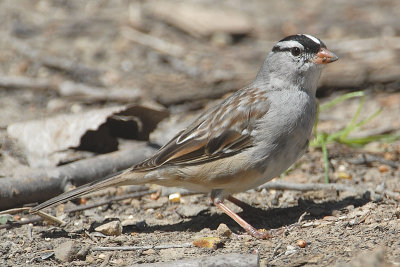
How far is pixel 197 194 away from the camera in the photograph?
17.5 ft

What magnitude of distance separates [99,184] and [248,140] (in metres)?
1.14

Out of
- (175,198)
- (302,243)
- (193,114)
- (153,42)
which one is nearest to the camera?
(302,243)

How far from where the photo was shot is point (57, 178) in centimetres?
506

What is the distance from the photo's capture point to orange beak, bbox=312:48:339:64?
183 inches

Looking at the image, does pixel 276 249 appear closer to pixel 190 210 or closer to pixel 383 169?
pixel 190 210

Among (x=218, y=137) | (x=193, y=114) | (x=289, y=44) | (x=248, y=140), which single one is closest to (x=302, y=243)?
(x=248, y=140)

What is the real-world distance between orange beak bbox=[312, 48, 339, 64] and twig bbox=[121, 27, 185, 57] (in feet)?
11.7

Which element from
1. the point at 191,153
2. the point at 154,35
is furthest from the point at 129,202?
the point at 154,35

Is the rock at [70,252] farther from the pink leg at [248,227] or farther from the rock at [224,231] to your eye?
the pink leg at [248,227]

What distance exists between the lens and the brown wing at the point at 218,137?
177 inches

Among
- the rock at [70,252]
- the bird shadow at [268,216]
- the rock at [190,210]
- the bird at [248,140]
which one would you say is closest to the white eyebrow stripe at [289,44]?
the bird at [248,140]

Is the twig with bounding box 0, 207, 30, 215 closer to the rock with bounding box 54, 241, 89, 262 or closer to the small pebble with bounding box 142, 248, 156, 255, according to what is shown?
the rock with bounding box 54, 241, 89, 262

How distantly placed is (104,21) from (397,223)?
593cm

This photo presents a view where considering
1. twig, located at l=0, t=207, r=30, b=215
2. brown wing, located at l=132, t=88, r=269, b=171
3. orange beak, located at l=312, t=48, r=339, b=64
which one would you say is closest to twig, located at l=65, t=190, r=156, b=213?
twig, located at l=0, t=207, r=30, b=215
